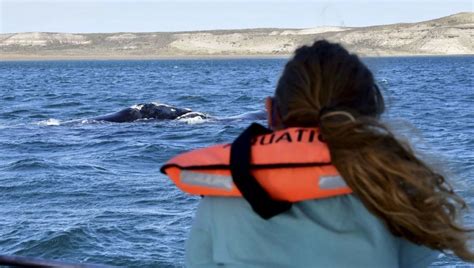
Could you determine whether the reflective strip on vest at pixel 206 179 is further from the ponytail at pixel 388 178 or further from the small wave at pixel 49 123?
the small wave at pixel 49 123

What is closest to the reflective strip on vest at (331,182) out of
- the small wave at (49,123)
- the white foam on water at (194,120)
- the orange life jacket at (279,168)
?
the orange life jacket at (279,168)

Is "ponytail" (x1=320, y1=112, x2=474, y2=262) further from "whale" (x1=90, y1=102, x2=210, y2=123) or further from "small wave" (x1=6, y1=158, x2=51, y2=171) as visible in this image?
"whale" (x1=90, y1=102, x2=210, y2=123)

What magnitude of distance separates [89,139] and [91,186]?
682 centimetres

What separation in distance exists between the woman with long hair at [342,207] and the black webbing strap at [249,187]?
26 millimetres

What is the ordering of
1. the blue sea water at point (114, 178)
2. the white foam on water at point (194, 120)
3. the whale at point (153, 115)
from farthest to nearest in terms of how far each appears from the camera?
1. the whale at point (153, 115)
2. the white foam on water at point (194, 120)
3. the blue sea water at point (114, 178)

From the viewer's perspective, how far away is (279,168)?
2.43 meters

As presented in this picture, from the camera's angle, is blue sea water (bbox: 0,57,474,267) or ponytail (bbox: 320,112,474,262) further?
blue sea water (bbox: 0,57,474,267)

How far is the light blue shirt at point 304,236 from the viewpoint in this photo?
2.46 m

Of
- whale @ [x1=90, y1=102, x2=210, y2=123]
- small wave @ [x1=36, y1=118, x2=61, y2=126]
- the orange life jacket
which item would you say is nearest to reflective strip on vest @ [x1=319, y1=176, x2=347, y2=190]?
the orange life jacket

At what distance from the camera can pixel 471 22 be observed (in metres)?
199

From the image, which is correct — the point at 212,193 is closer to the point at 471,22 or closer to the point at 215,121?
the point at 215,121

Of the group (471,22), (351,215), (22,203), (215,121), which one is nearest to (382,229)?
(351,215)

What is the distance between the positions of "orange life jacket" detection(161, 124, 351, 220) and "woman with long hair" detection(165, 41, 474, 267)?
0.03 m

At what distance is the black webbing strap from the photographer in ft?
8.00
